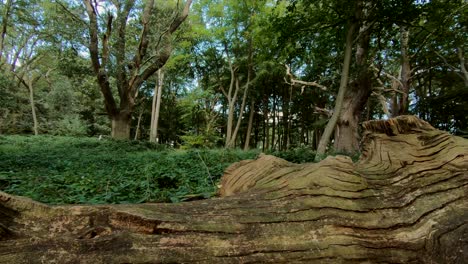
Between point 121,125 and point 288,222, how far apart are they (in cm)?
1306

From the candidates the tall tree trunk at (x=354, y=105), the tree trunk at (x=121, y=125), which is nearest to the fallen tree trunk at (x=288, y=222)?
the tall tree trunk at (x=354, y=105)

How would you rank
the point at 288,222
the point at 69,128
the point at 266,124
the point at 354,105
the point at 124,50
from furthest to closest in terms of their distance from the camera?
the point at 266,124
the point at 69,128
the point at 124,50
the point at 354,105
the point at 288,222

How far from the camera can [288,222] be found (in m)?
1.37

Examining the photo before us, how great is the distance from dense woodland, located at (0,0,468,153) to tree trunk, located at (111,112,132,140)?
0.15 feet

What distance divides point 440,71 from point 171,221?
1958 centimetres

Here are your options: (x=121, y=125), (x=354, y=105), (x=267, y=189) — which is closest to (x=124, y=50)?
(x=121, y=125)

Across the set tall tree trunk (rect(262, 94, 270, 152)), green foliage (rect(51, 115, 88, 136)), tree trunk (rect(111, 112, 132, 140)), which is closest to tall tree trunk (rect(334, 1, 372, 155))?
tree trunk (rect(111, 112, 132, 140))

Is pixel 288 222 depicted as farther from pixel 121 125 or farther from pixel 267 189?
pixel 121 125

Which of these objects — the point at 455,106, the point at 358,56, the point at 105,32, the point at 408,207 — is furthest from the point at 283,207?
the point at 455,106

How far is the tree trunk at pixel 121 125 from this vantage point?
13124 mm

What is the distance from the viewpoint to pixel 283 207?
1453 millimetres

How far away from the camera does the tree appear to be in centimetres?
1131

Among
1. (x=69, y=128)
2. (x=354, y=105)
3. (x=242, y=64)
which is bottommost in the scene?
(x=69, y=128)

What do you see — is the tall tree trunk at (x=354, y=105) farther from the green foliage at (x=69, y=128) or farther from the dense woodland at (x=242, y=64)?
the green foliage at (x=69, y=128)
